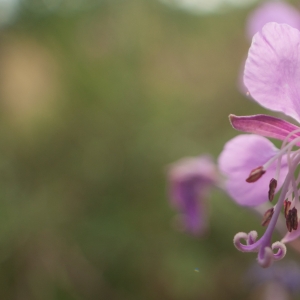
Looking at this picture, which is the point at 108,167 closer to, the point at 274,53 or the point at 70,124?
the point at 70,124

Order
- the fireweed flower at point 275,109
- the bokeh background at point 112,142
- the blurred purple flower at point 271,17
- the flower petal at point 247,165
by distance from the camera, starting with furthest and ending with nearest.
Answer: the bokeh background at point 112,142 < the blurred purple flower at point 271,17 < the flower petal at point 247,165 < the fireweed flower at point 275,109

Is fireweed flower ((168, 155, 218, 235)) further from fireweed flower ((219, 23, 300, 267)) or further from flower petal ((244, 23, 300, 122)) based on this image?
flower petal ((244, 23, 300, 122))

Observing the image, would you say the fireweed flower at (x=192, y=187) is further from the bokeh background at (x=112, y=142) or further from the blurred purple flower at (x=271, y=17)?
the bokeh background at (x=112, y=142)

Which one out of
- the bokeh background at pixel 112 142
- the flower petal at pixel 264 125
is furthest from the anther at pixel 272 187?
the bokeh background at pixel 112 142

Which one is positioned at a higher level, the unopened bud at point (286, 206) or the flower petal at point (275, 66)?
the flower petal at point (275, 66)

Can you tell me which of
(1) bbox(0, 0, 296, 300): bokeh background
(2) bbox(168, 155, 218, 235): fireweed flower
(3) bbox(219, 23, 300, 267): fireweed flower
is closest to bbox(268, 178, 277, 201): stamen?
(3) bbox(219, 23, 300, 267): fireweed flower

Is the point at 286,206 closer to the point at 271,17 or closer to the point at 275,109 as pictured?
the point at 275,109
